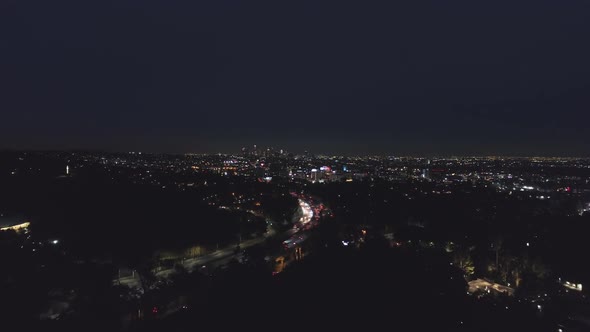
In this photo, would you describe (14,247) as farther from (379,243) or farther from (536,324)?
(536,324)

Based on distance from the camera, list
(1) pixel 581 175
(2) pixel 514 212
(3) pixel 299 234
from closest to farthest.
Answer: (3) pixel 299 234
(2) pixel 514 212
(1) pixel 581 175

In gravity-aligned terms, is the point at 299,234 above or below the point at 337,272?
below

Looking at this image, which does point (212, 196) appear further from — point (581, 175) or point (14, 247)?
point (581, 175)

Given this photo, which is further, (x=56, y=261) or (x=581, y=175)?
(x=581, y=175)

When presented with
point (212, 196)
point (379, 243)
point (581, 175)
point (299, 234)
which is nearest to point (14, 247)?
point (379, 243)

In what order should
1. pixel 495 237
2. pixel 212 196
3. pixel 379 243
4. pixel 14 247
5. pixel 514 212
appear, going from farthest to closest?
pixel 212 196 → pixel 514 212 → pixel 495 237 → pixel 379 243 → pixel 14 247

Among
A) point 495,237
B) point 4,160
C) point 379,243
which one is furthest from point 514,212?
point 4,160

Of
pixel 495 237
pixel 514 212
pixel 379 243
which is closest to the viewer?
pixel 379 243

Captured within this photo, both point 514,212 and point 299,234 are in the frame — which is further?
point 514,212

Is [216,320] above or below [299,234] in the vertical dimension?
above
